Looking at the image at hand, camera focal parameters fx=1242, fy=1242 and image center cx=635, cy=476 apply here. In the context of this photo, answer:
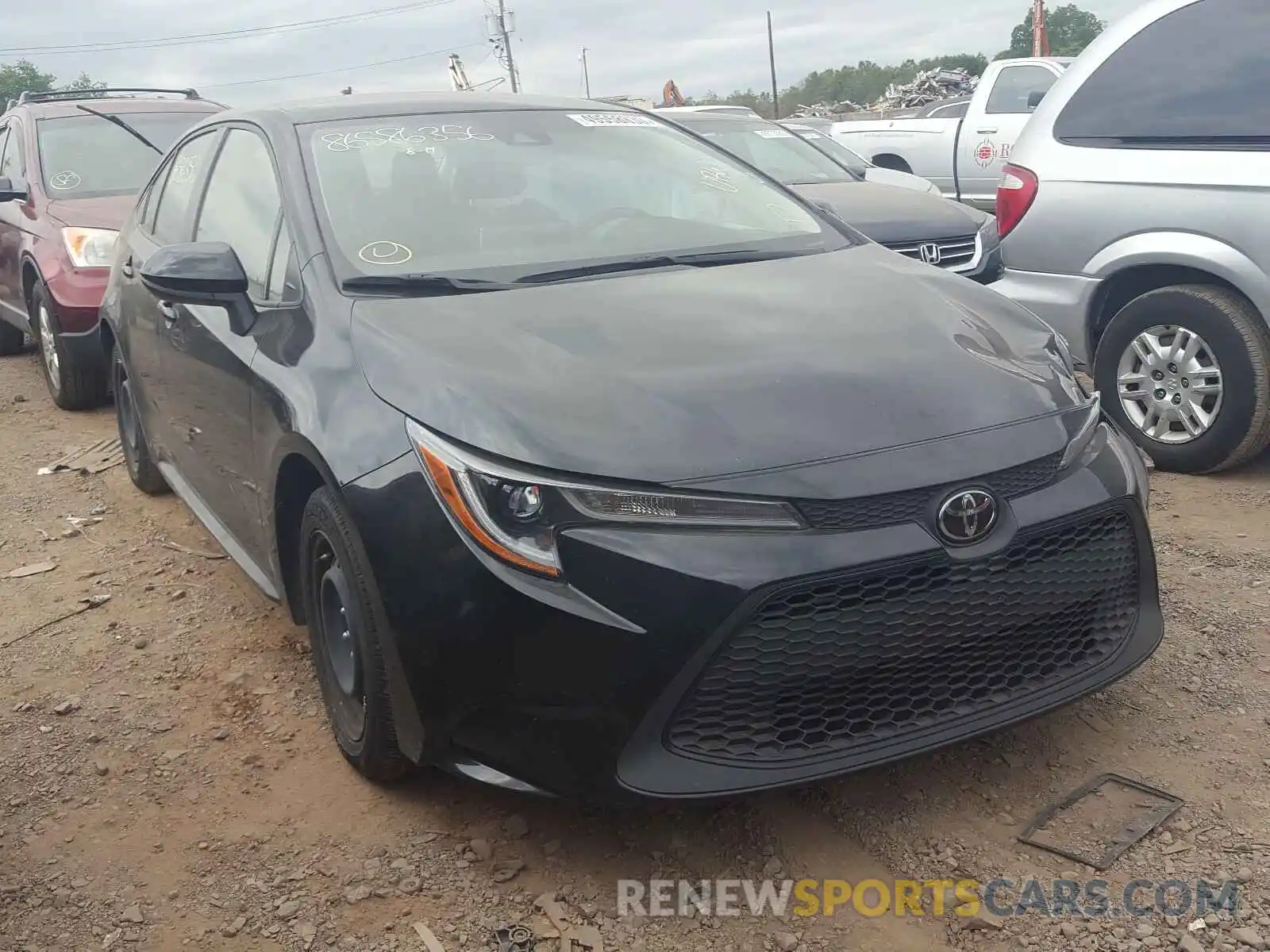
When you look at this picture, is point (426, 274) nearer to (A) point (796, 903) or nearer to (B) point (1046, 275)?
(A) point (796, 903)

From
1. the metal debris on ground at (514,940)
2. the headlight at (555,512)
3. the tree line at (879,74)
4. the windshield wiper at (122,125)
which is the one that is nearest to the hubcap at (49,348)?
the windshield wiper at (122,125)

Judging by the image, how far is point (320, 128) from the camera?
356 cm

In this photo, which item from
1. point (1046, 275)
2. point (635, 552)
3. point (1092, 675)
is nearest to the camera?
point (635, 552)

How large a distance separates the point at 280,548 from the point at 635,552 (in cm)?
126

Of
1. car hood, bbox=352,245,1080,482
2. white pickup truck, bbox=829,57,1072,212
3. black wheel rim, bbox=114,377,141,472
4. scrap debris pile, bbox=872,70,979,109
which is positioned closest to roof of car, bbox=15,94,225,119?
black wheel rim, bbox=114,377,141,472

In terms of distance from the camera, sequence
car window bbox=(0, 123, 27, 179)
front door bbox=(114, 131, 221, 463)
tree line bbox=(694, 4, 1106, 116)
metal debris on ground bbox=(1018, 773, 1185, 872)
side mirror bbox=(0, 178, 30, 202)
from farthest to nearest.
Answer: tree line bbox=(694, 4, 1106, 116)
car window bbox=(0, 123, 27, 179)
side mirror bbox=(0, 178, 30, 202)
front door bbox=(114, 131, 221, 463)
metal debris on ground bbox=(1018, 773, 1185, 872)

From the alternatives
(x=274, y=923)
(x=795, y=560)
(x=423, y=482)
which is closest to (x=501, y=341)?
(x=423, y=482)

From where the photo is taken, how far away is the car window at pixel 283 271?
3.11 meters

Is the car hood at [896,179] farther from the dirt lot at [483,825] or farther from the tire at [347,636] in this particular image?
the tire at [347,636]

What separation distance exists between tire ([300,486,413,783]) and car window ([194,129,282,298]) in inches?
32.1

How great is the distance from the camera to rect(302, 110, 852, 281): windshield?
3201 millimetres

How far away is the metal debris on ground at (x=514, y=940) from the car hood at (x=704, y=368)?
2.96 feet

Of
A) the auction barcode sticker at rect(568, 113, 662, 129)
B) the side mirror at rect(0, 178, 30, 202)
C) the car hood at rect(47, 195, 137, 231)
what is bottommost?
the car hood at rect(47, 195, 137, 231)

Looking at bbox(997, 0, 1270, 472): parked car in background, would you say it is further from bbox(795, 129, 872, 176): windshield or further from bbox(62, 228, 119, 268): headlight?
bbox(62, 228, 119, 268): headlight
